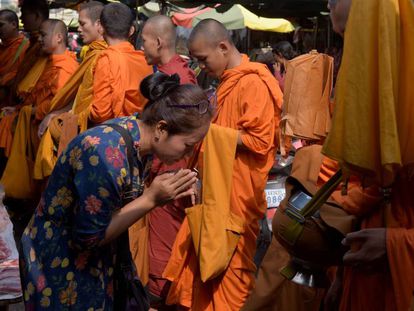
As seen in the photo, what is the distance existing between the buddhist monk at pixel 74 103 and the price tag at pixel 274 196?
1560mm

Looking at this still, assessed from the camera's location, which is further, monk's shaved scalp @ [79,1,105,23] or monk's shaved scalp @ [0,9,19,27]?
monk's shaved scalp @ [0,9,19,27]

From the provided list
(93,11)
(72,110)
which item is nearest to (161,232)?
(72,110)

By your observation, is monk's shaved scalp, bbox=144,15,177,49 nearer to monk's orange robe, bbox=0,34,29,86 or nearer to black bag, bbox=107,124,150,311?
black bag, bbox=107,124,150,311

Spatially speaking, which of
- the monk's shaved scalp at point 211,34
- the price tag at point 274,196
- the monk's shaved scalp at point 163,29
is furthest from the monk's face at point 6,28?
the monk's shaved scalp at point 211,34

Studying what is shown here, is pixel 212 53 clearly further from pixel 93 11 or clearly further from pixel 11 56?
pixel 11 56

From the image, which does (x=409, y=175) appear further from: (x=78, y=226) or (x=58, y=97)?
(x=58, y=97)

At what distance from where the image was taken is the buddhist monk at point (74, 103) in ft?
19.6

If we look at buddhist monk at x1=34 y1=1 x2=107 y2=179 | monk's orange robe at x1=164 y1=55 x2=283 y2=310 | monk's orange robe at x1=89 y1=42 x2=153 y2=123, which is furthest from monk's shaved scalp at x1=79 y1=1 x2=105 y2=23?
monk's orange robe at x1=164 y1=55 x2=283 y2=310

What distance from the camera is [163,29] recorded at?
565cm

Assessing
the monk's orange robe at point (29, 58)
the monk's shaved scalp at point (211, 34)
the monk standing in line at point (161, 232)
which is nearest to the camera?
the monk's shaved scalp at point (211, 34)

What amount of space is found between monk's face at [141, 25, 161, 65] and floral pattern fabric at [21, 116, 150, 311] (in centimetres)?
276

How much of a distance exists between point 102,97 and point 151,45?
1.74ft

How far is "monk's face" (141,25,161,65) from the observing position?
5.68m

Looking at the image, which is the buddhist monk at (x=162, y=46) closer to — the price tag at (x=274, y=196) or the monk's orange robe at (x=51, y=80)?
the price tag at (x=274, y=196)
